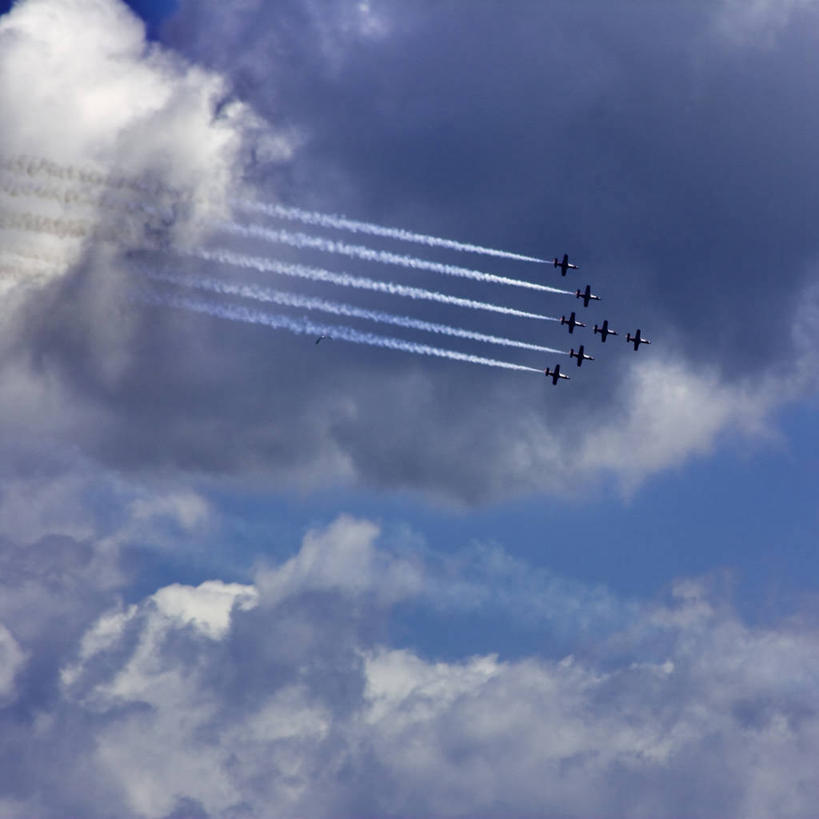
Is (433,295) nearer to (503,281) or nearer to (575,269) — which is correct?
(503,281)

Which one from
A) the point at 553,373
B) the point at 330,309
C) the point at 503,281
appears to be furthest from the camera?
the point at 553,373

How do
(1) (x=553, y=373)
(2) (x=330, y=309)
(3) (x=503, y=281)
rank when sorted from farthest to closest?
1. (1) (x=553, y=373)
2. (3) (x=503, y=281)
3. (2) (x=330, y=309)

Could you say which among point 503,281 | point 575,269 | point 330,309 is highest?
point 575,269

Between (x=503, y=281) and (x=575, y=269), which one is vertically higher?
(x=575, y=269)

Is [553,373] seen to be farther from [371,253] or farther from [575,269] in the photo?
[371,253]

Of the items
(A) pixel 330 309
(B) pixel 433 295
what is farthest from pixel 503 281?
(A) pixel 330 309

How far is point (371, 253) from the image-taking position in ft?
485

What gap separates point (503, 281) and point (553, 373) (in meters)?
33.1

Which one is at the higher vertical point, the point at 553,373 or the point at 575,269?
the point at 575,269

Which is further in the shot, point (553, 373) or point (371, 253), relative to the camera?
point (553, 373)

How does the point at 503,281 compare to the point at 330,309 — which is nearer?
the point at 330,309

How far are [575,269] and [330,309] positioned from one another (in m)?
57.1

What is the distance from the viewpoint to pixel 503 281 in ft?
530

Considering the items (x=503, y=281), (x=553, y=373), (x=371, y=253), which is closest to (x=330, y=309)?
(x=371, y=253)
